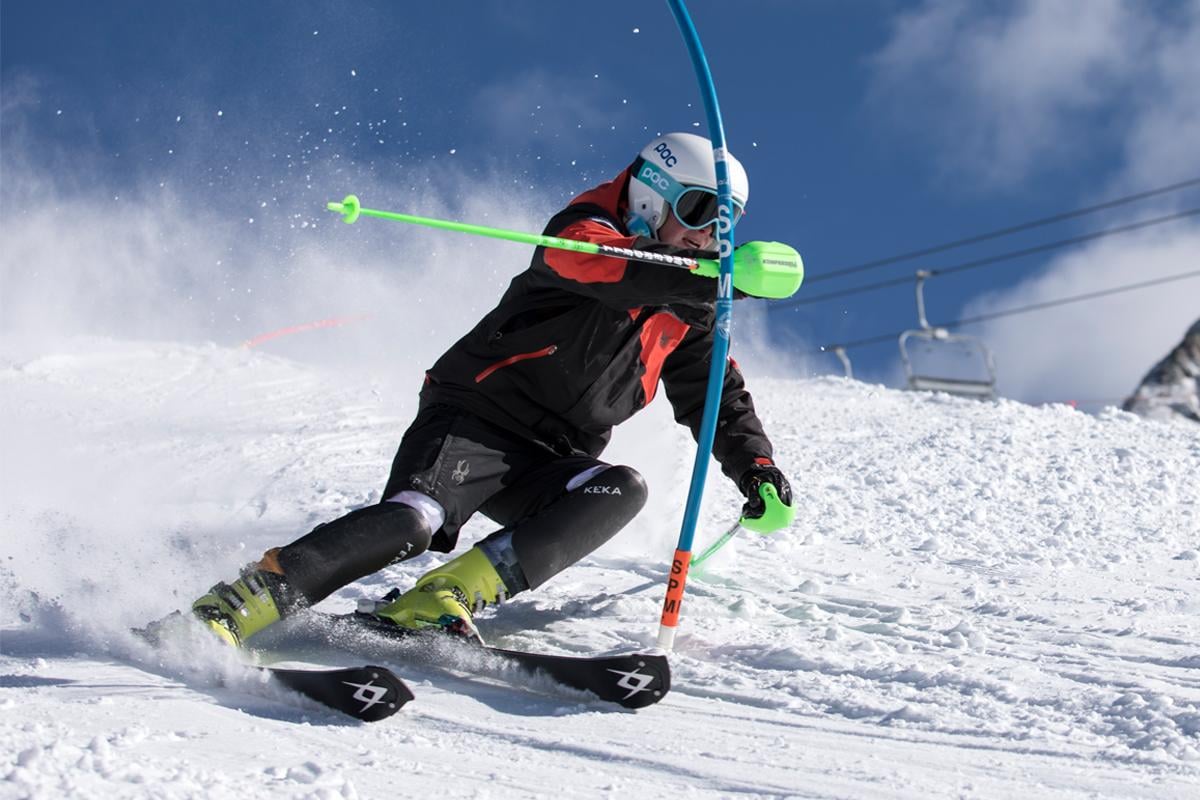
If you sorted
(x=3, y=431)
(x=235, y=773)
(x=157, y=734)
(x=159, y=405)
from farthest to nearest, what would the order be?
1. (x=159, y=405)
2. (x=3, y=431)
3. (x=157, y=734)
4. (x=235, y=773)

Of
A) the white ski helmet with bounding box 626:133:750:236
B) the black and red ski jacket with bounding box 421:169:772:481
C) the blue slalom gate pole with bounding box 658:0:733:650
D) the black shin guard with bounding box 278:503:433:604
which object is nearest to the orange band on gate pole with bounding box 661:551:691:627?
the blue slalom gate pole with bounding box 658:0:733:650

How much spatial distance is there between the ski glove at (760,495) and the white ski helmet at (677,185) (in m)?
0.72

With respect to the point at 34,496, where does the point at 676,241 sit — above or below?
above

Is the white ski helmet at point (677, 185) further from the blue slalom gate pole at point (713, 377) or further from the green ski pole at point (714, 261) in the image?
the green ski pole at point (714, 261)

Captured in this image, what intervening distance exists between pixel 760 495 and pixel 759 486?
3cm

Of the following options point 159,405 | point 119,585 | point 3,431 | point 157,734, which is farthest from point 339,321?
point 157,734

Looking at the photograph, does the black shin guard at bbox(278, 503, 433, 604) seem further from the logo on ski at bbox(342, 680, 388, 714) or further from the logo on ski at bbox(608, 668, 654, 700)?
the logo on ski at bbox(608, 668, 654, 700)

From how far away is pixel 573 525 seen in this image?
10.9ft

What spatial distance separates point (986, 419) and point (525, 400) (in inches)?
179

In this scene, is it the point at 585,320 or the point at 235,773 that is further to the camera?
the point at 585,320

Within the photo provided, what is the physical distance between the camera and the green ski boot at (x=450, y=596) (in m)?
3.18

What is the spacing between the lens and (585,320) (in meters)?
3.44

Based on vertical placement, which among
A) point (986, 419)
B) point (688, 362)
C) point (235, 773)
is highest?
point (986, 419)

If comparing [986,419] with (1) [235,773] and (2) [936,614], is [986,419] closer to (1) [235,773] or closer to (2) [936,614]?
(2) [936,614]
